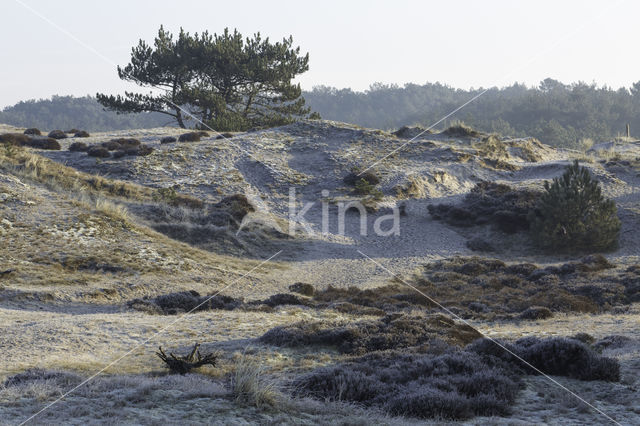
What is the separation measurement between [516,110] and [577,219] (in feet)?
303

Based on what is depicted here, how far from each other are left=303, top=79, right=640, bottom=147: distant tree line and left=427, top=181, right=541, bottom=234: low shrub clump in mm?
55478

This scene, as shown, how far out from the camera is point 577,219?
2434 centimetres

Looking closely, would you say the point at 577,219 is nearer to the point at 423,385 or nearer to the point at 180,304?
the point at 180,304

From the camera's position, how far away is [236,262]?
812 inches

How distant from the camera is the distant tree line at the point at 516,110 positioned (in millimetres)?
92562

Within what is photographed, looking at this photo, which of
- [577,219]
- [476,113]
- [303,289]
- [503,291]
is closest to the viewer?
[503,291]

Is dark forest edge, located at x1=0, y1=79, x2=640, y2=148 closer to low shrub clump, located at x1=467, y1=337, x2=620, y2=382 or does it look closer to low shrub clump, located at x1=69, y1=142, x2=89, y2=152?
low shrub clump, located at x1=69, y1=142, x2=89, y2=152

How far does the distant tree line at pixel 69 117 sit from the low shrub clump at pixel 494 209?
89.4 metres

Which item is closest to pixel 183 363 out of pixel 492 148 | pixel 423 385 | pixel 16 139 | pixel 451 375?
pixel 423 385

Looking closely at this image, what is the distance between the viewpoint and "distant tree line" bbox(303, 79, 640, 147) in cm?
9256

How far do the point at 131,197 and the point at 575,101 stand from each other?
10444 centimetres

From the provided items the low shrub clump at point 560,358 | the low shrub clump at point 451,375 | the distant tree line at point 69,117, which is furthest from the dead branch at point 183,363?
the distant tree line at point 69,117

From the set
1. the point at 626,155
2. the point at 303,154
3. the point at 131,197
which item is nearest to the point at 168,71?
the point at 303,154

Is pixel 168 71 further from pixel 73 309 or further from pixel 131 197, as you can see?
pixel 73 309
